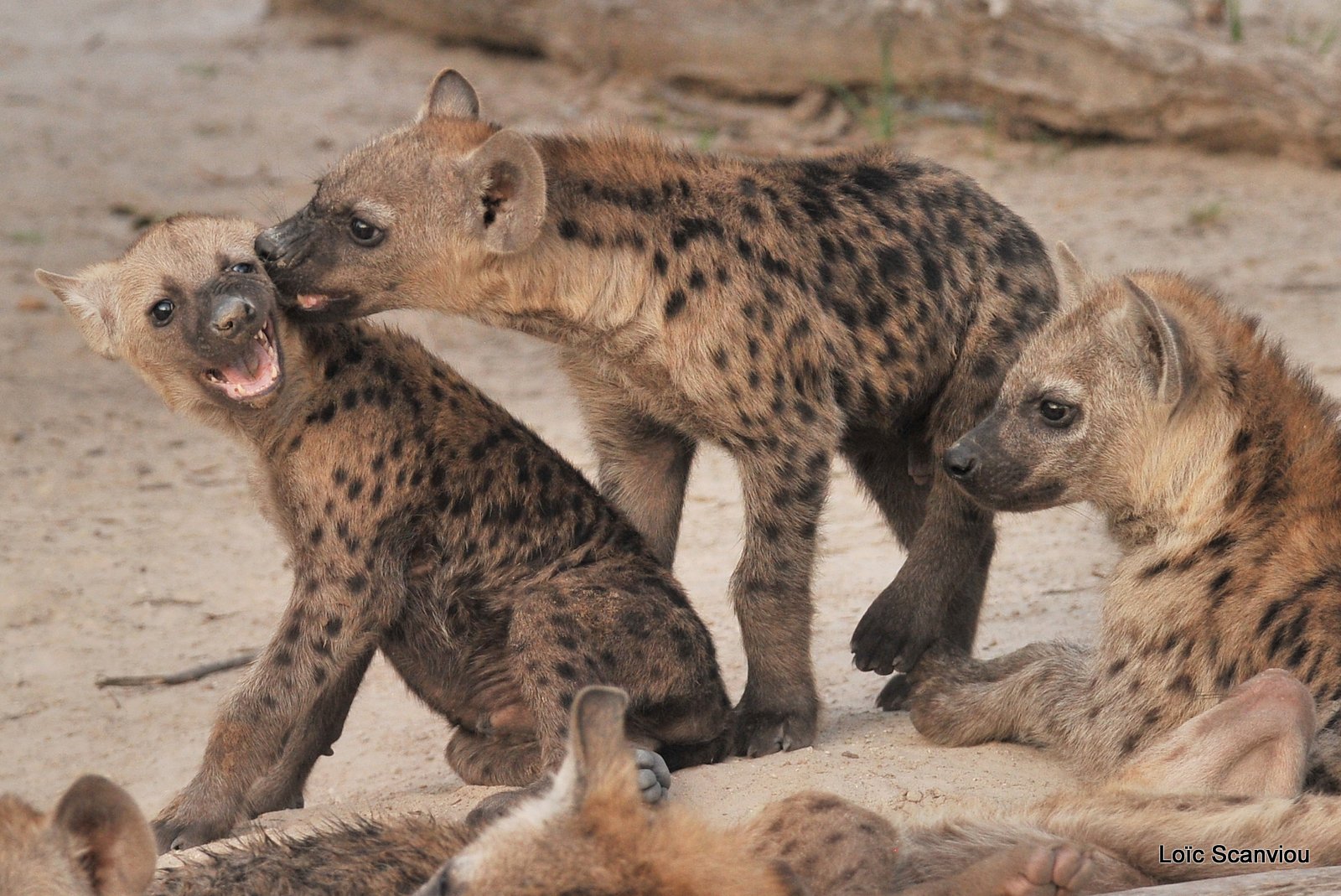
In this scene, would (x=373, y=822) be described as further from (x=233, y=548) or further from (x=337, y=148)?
(x=337, y=148)

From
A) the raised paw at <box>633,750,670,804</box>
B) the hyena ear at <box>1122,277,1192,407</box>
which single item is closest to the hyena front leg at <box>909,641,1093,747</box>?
the hyena ear at <box>1122,277,1192,407</box>

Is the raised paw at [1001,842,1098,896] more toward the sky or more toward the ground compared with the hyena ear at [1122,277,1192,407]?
more toward the ground

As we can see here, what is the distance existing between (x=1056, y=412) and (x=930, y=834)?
4.03ft

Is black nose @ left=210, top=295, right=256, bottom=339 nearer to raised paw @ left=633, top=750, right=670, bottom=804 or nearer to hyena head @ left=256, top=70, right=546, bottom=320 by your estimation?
hyena head @ left=256, top=70, right=546, bottom=320

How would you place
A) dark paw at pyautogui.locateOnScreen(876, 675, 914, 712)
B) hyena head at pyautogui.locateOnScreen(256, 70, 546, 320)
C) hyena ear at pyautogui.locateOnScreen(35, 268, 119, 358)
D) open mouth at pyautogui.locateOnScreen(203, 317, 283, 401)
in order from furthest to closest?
dark paw at pyautogui.locateOnScreen(876, 675, 914, 712) → hyena ear at pyautogui.locateOnScreen(35, 268, 119, 358) → hyena head at pyautogui.locateOnScreen(256, 70, 546, 320) → open mouth at pyautogui.locateOnScreen(203, 317, 283, 401)

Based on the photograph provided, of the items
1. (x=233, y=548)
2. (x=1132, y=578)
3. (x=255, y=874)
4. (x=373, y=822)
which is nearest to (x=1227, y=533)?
(x=1132, y=578)

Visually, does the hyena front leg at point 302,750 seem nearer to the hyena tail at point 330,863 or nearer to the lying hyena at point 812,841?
the lying hyena at point 812,841

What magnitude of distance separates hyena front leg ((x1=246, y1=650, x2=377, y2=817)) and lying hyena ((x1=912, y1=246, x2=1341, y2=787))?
1760 mm

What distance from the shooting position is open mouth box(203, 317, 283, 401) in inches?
177

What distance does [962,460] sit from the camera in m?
4.38

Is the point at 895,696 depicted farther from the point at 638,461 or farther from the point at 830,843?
the point at 830,843

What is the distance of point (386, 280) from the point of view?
4672 millimetres

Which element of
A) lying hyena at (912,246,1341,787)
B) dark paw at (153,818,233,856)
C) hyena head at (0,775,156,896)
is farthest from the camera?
dark paw at (153,818,233,856)

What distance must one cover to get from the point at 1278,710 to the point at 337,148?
Result: 810cm
